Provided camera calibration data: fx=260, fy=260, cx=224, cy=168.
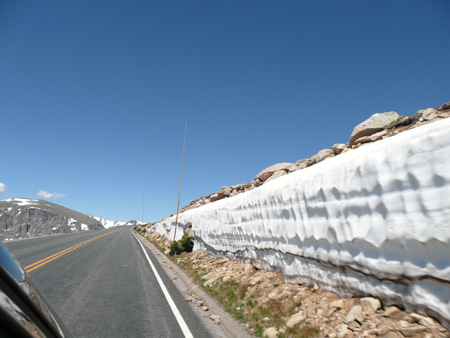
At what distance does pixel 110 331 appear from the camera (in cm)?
484

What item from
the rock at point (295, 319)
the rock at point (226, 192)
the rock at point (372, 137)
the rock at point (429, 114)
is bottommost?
the rock at point (295, 319)

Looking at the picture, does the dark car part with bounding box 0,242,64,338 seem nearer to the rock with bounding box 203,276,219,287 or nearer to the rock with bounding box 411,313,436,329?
the rock with bounding box 411,313,436,329

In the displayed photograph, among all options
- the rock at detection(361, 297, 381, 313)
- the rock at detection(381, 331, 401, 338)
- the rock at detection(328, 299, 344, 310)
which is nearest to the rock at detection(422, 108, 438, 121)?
the rock at detection(361, 297, 381, 313)

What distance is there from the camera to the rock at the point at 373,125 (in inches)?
371

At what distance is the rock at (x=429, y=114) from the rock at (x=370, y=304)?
6567mm

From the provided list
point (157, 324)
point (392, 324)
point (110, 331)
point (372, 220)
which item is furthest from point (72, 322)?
point (372, 220)

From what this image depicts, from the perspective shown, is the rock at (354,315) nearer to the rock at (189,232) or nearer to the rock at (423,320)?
the rock at (423,320)

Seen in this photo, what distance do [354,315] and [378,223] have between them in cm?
163

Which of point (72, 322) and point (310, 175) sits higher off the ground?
point (310, 175)

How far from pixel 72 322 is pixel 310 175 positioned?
611 cm

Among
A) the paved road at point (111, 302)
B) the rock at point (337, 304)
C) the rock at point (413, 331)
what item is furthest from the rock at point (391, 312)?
the paved road at point (111, 302)

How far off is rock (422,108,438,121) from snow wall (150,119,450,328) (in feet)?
14.6

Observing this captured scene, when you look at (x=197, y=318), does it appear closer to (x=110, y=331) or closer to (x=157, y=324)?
(x=157, y=324)

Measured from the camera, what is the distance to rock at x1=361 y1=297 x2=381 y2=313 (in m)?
4.38
